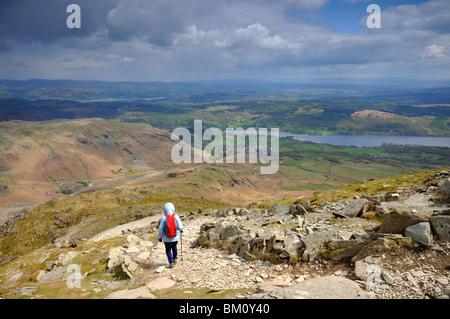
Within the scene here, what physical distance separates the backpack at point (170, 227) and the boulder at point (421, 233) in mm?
12915

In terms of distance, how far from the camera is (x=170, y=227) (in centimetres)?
A: 1633

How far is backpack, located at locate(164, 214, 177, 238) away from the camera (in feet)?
53.5

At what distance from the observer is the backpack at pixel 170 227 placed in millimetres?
16320

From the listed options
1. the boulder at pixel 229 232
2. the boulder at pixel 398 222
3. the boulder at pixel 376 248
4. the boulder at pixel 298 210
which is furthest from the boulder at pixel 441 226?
the boulder at pixel 298 210

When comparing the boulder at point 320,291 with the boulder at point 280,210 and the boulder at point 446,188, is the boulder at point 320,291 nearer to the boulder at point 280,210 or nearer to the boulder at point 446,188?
the boulder at point 446,188

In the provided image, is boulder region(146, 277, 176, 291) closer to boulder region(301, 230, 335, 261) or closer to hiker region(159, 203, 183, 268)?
hiker region(159, 203, 183, 268)

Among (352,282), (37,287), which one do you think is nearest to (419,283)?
(352,282)

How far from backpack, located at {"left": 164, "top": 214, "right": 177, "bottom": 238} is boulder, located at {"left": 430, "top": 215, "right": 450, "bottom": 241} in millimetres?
14052

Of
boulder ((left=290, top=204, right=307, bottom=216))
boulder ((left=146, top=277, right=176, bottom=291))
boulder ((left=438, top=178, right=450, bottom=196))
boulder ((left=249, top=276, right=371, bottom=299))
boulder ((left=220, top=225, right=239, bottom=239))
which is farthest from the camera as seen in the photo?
boulder ((left=290, top=204, right=307, bottom=216))

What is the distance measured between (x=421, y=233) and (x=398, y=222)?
1421mm

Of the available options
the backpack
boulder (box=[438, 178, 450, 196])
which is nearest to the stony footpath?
boulder (box=[438, 178, 450, 196])

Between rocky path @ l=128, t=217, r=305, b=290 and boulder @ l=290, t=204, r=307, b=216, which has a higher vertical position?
rocky path @ l=128, t=217, r=305, b=290

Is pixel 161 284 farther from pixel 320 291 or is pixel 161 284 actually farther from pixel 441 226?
pixel 441 226
